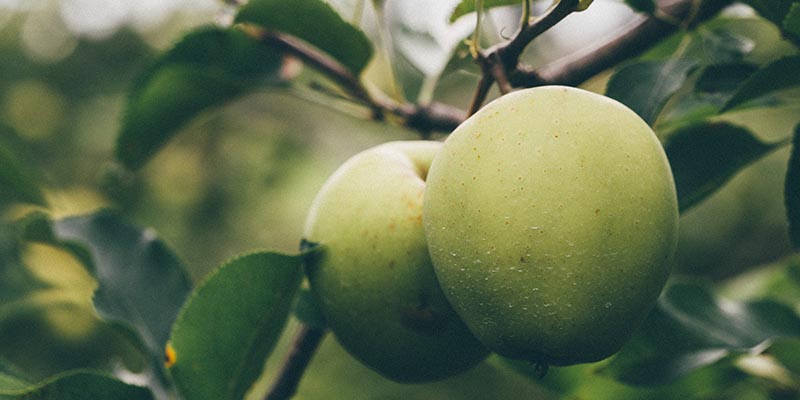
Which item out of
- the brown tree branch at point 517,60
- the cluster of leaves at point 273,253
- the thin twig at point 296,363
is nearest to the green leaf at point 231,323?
the cluster of leaves at point 273,253

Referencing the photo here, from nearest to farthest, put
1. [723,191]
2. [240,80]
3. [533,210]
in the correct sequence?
[533,210] < [240,80] < [723,191]

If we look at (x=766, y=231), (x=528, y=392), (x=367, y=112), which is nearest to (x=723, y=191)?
(x=766, y=231)

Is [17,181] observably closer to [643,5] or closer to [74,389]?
[74,389]

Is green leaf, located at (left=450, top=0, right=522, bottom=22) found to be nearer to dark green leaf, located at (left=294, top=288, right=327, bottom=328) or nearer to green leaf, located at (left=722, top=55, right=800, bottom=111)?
green leaf, located at (left=722, top=55, right=800, bottom=111)

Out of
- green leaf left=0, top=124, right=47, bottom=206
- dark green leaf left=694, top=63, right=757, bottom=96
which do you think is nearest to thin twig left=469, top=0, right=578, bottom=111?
dark green leaf left=694, top=63, right=757, bottom=96

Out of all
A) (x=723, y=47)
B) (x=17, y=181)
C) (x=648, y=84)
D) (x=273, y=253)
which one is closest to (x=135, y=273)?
(x=17, y=181)

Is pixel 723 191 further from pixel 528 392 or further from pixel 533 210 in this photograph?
pixel 533 210
